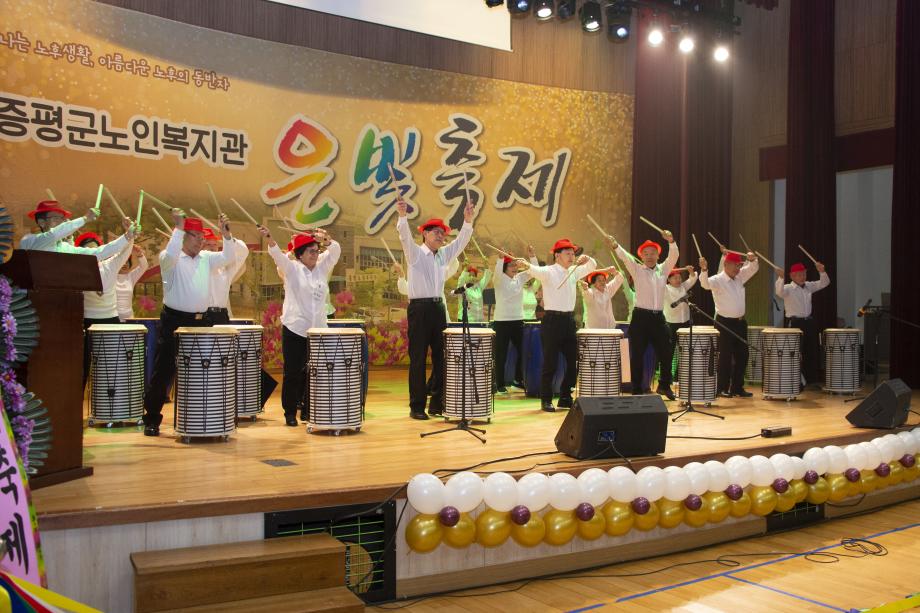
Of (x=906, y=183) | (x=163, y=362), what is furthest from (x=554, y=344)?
(x=906, y=183)

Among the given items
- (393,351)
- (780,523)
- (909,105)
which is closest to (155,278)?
(393,351)

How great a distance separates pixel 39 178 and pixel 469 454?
18.6 feet

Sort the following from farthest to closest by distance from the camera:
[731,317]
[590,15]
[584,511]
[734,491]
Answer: [590,15] → [731,317] → [734,491] → [584,511]

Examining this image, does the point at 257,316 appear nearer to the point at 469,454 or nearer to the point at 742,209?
the point at 469,454

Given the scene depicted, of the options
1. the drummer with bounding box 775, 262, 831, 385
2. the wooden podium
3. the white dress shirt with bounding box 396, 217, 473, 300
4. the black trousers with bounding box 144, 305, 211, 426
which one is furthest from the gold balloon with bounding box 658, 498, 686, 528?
the drummer with bounding box 775, 262, 831, 385

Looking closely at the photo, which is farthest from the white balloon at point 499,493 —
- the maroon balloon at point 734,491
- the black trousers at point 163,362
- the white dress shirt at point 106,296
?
the white dress shirt at point 106,296

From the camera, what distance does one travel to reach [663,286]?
28.4 feet

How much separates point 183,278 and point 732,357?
5897 millimetres

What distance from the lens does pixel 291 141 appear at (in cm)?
1027

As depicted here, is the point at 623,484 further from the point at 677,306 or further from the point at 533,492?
the point at 677,306

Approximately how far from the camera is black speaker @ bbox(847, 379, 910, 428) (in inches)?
267

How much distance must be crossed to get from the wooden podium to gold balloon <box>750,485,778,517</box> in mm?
3834

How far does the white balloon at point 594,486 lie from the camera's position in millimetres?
4797

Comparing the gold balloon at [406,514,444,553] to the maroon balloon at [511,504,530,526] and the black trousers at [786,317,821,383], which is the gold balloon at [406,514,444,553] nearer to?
the maroon balloon at [511,504,530,526]
